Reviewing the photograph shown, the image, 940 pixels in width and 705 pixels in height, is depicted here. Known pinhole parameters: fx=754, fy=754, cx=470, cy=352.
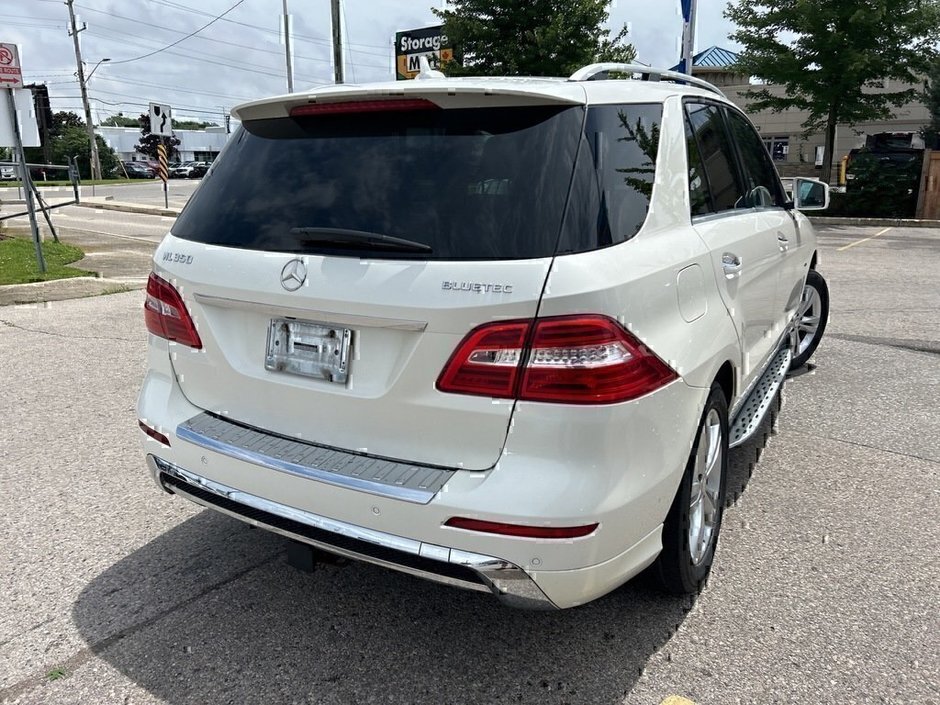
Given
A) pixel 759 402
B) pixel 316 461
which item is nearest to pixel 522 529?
pixel 316 461

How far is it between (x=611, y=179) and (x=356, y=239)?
78cm

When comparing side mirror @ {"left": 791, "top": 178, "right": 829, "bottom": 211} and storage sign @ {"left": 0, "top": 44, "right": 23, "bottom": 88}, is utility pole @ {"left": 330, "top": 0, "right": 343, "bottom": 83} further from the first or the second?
side mirror @ {"left": 791, "top": 178, "right": 829, "bottom": 211}

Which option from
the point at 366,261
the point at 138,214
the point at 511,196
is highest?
the point at 511,196

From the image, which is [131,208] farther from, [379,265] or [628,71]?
[379,265]

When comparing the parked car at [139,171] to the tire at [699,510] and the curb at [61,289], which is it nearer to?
the curb at [61,289]

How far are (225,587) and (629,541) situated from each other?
1613 millimetres

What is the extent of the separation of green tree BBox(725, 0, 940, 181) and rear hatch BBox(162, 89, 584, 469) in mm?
18982

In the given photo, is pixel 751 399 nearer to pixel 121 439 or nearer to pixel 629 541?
pixel 629 541

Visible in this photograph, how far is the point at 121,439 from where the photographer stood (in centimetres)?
439

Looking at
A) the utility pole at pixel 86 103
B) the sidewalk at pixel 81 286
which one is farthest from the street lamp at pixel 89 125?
the sidewalk at pixel 81 286

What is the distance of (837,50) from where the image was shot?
733 inches

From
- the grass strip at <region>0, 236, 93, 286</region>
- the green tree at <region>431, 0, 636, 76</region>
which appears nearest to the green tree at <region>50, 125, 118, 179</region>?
the green tree at <region>431, 0, 636, 76</region>

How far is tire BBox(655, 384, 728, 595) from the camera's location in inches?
98.5

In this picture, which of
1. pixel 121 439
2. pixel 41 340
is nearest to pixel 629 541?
pixel 121 439
